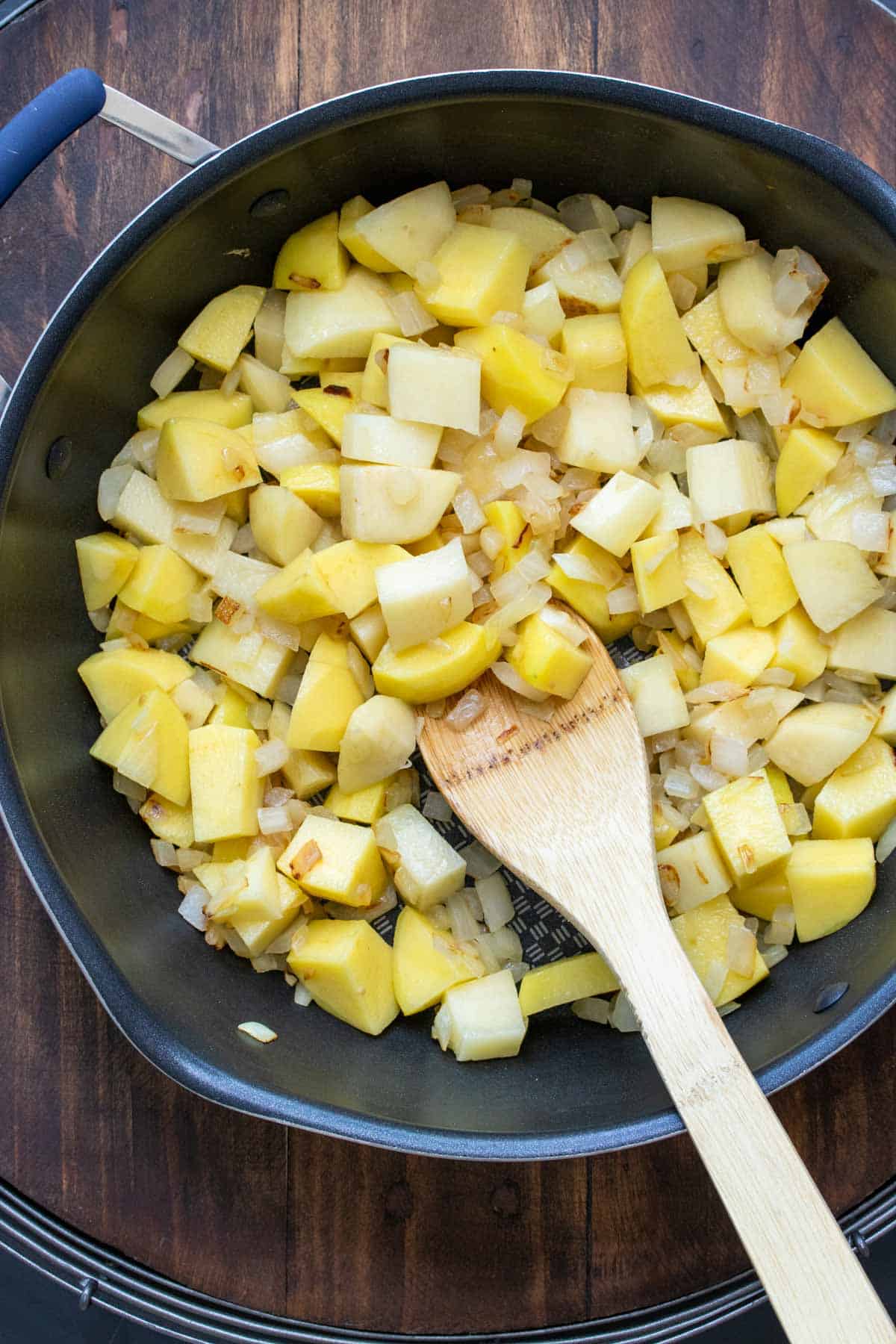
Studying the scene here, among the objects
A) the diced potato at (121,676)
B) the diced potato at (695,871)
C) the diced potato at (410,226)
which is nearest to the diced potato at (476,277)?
the diced potato at (410,226)

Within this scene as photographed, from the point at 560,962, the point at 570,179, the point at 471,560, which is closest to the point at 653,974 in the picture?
the point at 560,962

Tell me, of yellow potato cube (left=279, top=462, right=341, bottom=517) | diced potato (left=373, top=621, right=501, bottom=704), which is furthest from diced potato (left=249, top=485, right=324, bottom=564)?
diced potato (left=373, top=621, right=501, bottom=704)

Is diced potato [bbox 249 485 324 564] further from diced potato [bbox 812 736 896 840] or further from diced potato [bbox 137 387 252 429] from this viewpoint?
diced potato [bbox 812 736 896 840]

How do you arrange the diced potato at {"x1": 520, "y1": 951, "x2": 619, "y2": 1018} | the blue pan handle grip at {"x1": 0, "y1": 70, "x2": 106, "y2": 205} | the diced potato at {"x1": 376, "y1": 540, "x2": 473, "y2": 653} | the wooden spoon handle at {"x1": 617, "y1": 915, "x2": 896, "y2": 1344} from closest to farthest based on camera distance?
the wooden spoon handle at {"x1": 617, "y1": 915, "x2": 896, "y2": 1344}
the blue pan handle grip at {"x1": 0, "y1": 70, "x2": 106, "y2": 205}
the diced potato at {"x1": 376, "y1": 540, "x2": 473, "y2": 653}
the diced potato at {"x1": 520, "y1": 951, "x2": 619, "y2": 1018}

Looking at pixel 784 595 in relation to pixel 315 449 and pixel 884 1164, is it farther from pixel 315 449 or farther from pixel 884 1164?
pixel 884 1164

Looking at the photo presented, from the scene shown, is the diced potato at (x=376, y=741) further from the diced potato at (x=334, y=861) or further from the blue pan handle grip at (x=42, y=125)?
the blue pan handle grip at (x=42, y=125)

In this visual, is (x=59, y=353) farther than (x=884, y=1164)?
No
